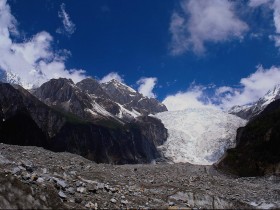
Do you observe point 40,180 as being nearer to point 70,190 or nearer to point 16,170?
point 70,190

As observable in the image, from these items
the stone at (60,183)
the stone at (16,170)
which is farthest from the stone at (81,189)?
the stone at (16,170)

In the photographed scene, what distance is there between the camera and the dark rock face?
2173 inches

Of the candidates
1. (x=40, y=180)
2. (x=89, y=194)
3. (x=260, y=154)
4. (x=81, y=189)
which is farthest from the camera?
(x=260, y=154)

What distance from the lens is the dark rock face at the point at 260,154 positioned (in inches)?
2173

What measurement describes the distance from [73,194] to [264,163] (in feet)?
123

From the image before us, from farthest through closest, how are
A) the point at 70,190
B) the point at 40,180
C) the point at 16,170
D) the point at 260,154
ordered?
the point at 260,154 < the point at 16,170 < the point at 70,190 < the point at 40,180

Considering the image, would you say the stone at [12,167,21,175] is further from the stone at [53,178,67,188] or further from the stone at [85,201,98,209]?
the stone at [85,201,98,209]

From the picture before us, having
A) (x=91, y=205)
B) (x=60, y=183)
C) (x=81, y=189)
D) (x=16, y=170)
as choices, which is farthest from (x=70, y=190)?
(x=16, y=170)

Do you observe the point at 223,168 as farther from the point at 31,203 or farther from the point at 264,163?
the point at 31,203

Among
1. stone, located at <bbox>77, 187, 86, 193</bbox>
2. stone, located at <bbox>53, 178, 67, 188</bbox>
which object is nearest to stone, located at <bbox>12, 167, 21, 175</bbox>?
stone, located at <bbox>53, 178, 67, 188</bbox>

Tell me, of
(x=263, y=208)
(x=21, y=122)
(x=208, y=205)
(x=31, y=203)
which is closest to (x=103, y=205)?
(x=31, y=203)

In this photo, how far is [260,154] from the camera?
5847 centimetres

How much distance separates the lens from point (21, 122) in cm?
18550

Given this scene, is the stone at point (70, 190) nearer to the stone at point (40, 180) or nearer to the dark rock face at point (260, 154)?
the stone at point (40, 180)
